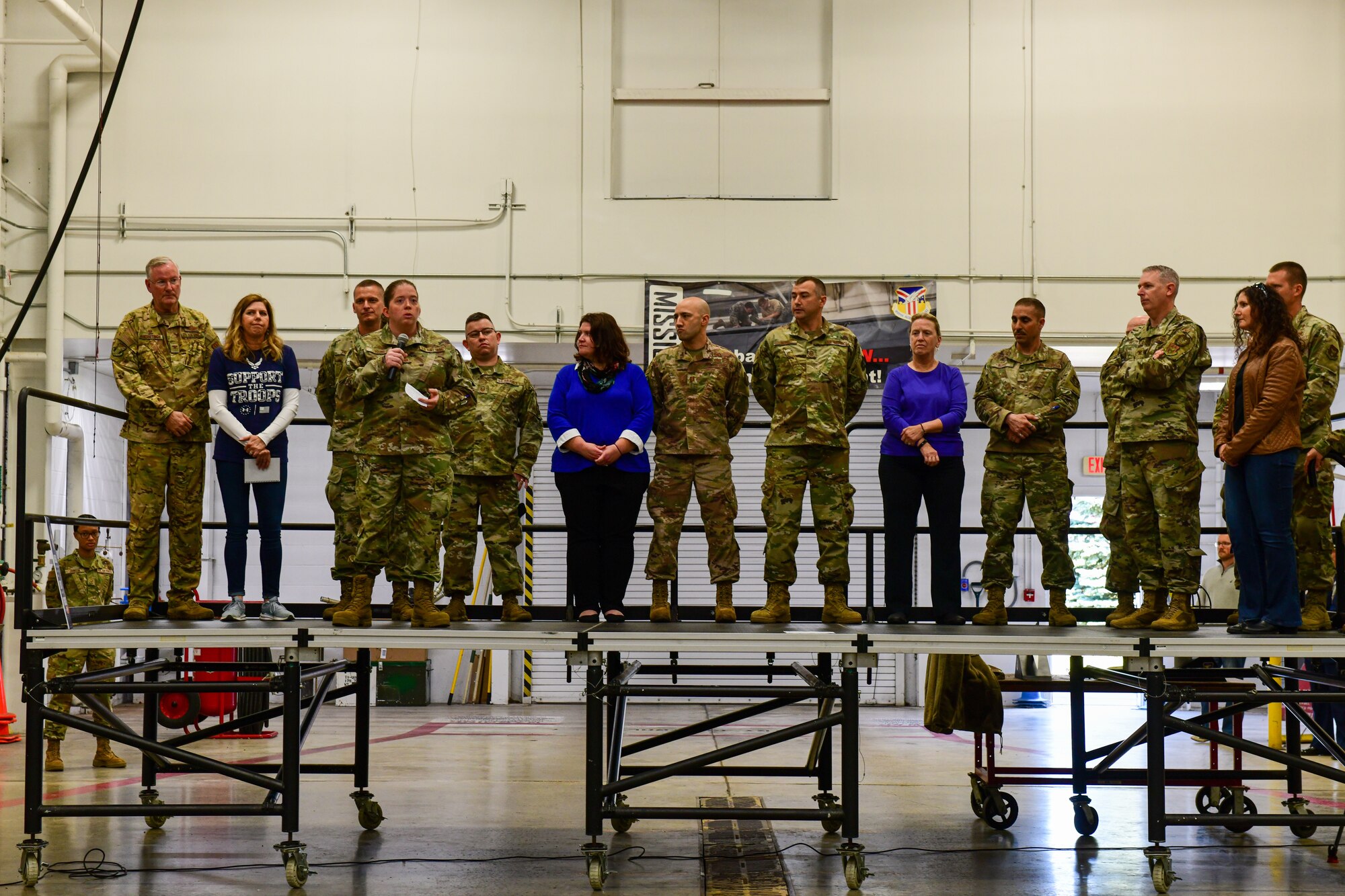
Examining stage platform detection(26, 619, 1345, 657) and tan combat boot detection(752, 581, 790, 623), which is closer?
stage platform detection(26, 619, 1345, 657)

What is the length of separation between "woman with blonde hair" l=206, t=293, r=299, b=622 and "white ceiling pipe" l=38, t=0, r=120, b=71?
7033mm

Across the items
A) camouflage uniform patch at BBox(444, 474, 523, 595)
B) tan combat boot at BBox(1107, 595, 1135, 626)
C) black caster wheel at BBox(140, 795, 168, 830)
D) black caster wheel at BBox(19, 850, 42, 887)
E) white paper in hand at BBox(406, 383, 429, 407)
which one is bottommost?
black caster wheel at BBox(140, 795, 168, 830)

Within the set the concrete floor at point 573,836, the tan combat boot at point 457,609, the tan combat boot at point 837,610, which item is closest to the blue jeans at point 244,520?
the tan combat boot at point 457,609

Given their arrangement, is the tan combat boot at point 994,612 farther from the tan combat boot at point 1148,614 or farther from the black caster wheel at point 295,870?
the black caster wheel at point 295,870

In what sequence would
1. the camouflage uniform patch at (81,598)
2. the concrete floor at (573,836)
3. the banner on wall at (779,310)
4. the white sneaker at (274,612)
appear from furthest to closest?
the banner on wall at (779,310) < the camouflage uniform patch at (81,598) < the white sneaker at (274,612) < the concrete floor at (573,836)

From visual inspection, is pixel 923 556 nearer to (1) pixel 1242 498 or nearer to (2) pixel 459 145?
(2) pixel 459 145

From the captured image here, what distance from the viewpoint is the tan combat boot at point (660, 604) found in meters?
6.34

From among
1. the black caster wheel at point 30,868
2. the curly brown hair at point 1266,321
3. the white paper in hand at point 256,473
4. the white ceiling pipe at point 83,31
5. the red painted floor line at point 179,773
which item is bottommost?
the red painted floor line at point 179,773

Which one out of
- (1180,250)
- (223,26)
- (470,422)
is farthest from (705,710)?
(223,26)

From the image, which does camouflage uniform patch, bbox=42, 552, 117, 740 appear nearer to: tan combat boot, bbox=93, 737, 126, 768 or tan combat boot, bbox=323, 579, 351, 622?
tan combat boot, bbox=93, 737, 126, 768

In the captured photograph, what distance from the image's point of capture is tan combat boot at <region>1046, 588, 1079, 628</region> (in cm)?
651

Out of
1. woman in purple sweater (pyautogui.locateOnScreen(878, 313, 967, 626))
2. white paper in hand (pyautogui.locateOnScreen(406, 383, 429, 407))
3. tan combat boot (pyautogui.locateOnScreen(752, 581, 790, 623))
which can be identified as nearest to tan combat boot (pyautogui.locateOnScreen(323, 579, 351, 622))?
white paper in hand (pyautogui.locateOnScreen(406, 383, 429, 407))

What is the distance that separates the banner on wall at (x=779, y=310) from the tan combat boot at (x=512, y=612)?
631 centimetres

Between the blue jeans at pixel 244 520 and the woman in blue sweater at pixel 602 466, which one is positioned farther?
the blue jeans at pixel 244 520
